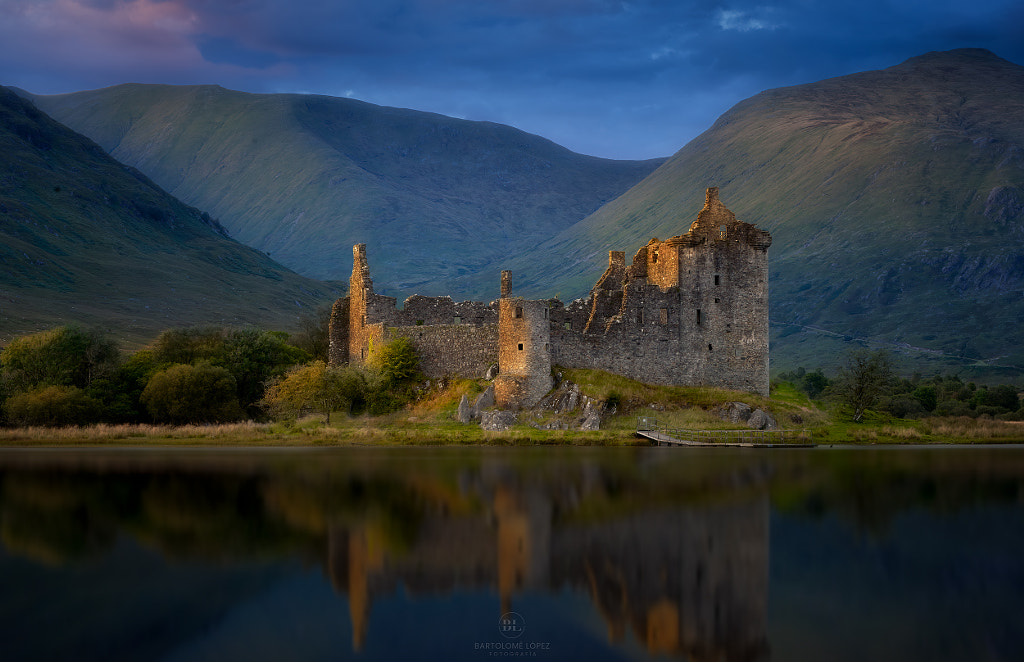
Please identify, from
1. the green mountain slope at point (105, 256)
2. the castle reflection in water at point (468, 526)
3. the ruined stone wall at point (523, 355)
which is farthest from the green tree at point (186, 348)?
the green mountain slope at point (105, 256)

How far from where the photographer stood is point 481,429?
139ft

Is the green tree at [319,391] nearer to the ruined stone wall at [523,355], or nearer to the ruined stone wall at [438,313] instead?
the ruined stone wall at [438,313]

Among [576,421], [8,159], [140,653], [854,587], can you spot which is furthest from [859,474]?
[8,159]

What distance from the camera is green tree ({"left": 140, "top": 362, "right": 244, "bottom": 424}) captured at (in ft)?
156

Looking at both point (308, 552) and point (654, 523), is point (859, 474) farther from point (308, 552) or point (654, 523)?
point (308, 552)

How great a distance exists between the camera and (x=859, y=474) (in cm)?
3416

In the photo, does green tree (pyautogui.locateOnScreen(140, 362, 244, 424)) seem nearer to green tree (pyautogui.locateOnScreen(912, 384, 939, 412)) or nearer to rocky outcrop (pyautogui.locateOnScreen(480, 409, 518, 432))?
rocky outcrop (pyautogui.locateOnScreen(480, 409, 518, 432))

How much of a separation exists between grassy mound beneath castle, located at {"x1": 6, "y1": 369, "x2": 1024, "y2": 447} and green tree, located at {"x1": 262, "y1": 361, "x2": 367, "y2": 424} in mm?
734

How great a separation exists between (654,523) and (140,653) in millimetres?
12911

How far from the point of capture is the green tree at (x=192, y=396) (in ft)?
156

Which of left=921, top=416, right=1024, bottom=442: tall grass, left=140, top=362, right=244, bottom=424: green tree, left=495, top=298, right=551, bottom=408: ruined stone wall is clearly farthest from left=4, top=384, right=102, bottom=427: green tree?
left=921, top=416, right=1024, bottom=442: tall grass

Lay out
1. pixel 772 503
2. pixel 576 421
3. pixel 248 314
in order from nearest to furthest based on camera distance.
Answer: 1. pixel 772 503
2. pixel 576 421
3. pixel 248 314

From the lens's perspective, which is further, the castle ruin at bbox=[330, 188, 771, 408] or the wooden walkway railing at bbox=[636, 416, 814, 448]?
the castle ruin at bbox=[330, 188, 771, 408]

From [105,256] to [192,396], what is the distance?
355 ft
